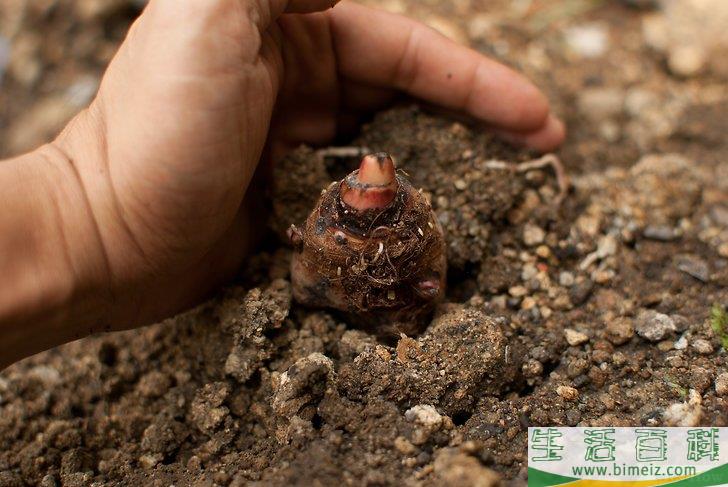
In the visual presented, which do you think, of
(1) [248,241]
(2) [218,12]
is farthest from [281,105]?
(2) [218,12]

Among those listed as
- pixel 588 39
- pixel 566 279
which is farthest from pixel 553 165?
pixel 588 39

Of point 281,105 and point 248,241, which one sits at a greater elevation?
point 281,105

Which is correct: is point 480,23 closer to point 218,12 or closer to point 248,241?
point 248,241

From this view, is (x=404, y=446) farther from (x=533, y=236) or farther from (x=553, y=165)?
(x=553, y=165)

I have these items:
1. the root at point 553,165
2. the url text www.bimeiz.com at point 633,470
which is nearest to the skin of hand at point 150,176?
the root at point 553,165

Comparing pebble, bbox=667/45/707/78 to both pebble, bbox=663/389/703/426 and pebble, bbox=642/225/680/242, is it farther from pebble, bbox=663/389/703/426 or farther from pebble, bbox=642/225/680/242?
pebble, bbox=663/389/703/426
